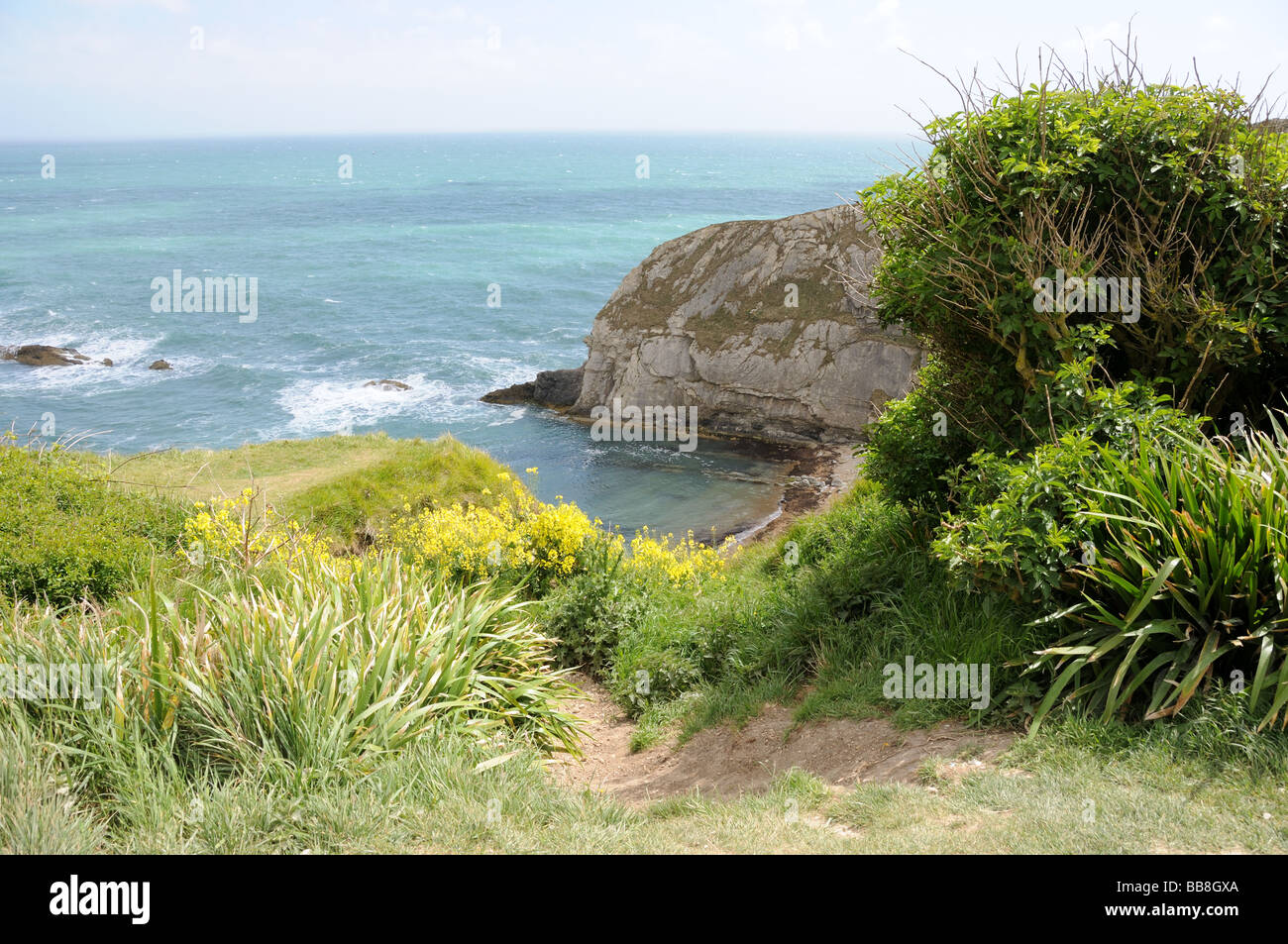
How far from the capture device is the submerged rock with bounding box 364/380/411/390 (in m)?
45.6

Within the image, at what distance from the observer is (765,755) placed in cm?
672

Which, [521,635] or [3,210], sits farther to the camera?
[3,210]

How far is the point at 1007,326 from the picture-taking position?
23.6ft

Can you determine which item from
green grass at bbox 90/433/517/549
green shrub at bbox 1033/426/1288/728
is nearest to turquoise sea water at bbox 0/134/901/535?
green shrub at bbox 1033/426/1288/728

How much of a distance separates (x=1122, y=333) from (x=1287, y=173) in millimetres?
1592

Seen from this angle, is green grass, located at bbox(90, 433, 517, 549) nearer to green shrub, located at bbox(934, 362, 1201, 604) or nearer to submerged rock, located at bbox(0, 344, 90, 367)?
green shrub, located at bbox(934, 362, 1201, 604)

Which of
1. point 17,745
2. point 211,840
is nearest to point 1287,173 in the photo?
point 211,840

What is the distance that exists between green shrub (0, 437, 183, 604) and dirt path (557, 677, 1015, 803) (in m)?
4.78

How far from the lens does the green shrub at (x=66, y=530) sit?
354 inches

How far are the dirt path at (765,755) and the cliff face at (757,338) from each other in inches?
1048

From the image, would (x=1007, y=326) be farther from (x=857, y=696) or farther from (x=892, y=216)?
(x=857, y=696)

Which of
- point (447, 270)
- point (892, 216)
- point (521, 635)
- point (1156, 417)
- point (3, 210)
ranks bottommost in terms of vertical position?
point (521, 635)

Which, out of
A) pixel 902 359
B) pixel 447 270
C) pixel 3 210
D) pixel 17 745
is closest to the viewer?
pixel 17 745
